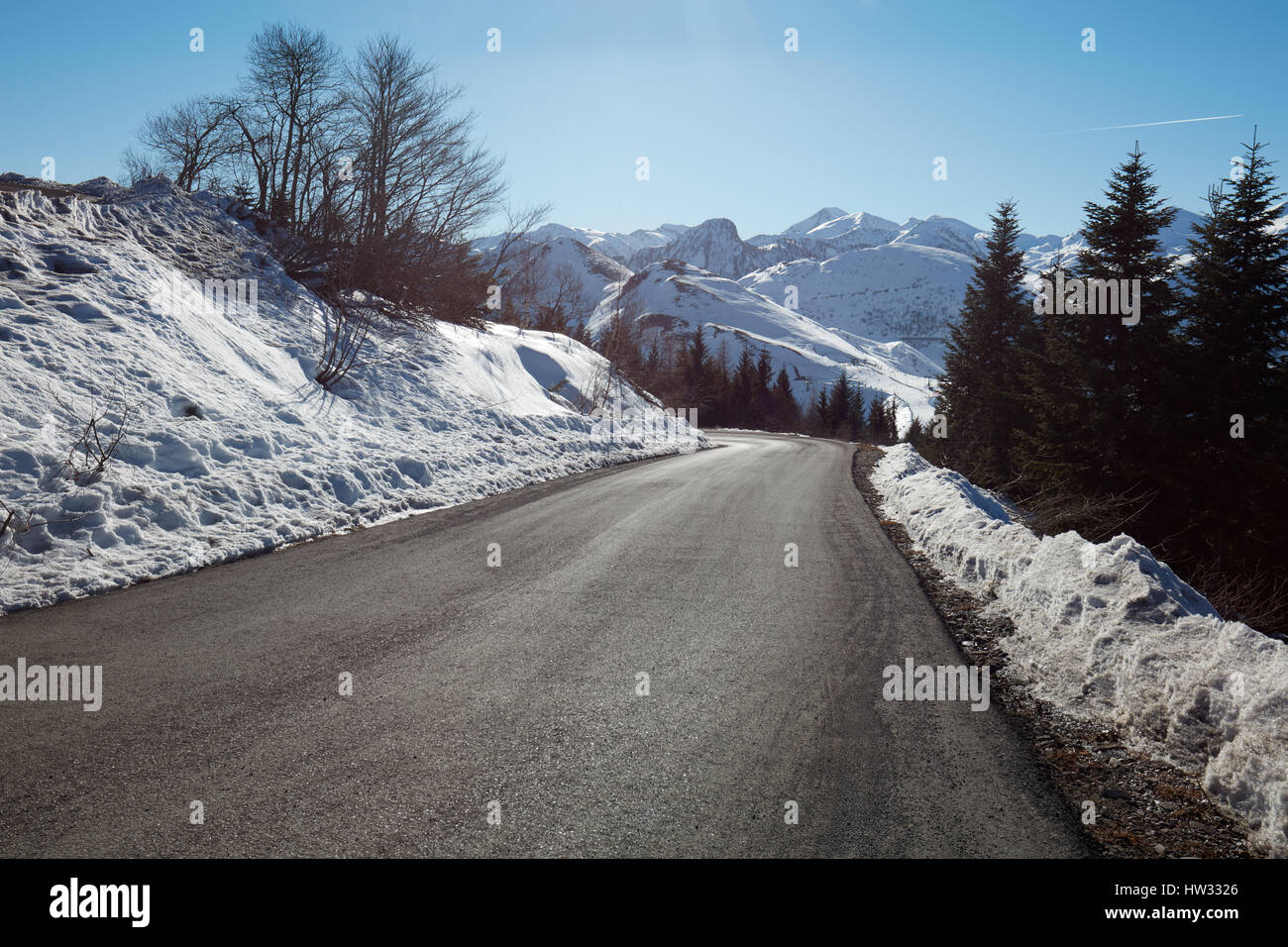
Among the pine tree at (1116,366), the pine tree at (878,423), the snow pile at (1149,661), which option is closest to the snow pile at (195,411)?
the snow pile at (1149,661)

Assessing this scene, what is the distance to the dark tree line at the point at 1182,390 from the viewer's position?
663 inches

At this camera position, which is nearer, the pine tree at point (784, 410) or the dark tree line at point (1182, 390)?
the dark tree line at point (1182, 390)

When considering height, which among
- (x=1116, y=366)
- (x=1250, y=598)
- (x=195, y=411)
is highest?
(x=1116, y=366)

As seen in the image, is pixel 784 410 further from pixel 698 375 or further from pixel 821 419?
pixel 698 375

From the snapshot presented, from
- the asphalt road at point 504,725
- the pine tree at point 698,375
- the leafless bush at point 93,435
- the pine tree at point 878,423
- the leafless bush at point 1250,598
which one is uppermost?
the pine tree at point 698,375

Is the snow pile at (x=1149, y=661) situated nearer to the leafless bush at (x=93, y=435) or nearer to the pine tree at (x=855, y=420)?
the leafless bush at (x=93, y=435)

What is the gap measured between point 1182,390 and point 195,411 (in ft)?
75.6

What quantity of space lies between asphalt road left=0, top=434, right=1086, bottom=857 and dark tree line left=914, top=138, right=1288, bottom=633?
1228 cm

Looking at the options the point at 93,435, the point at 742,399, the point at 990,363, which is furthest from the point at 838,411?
the point at 93,435

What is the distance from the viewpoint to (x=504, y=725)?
3.78m

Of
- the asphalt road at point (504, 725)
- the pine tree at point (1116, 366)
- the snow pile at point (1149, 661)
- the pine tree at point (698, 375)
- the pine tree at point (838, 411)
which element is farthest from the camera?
the pine tree at point (838, 411)

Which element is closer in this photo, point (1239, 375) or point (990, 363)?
point (1239, 375)

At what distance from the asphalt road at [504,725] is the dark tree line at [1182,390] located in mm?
12283
